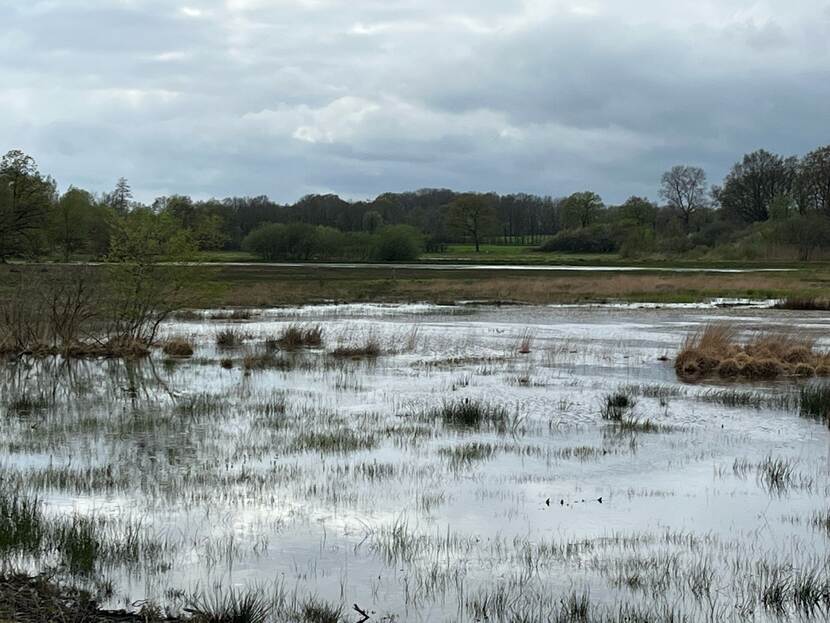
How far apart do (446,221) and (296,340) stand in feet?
408

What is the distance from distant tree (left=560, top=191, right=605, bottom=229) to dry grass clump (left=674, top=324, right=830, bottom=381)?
142873 millimetres

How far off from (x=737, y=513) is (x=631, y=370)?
13836 mm

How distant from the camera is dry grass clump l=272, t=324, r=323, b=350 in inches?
1186

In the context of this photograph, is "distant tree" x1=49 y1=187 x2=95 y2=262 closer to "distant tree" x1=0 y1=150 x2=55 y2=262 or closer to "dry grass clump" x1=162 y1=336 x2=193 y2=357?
"distant tree" x1=0 y1=150 x2=55 y2=262

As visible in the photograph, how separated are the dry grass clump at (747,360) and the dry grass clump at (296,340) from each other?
38.1 ft

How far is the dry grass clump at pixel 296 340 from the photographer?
30.1 metres

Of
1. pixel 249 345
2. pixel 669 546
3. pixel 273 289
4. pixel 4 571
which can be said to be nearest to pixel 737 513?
pixel 669 546

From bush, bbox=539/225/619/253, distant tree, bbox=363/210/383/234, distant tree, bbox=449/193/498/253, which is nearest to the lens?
bush, bbox=539/225/619/253

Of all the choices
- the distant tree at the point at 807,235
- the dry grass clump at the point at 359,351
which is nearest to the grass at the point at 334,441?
the dry grass clump at the point at 359,351

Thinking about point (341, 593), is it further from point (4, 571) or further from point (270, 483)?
point (270, 483)

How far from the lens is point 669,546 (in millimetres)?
10055

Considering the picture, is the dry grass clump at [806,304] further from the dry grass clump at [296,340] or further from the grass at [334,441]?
the grass at [334,441]

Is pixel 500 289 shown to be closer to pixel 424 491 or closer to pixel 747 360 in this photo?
pixel 747 360

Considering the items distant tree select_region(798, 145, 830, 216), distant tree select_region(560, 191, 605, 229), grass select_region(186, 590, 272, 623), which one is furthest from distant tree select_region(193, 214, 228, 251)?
distant tree select_region(560, 191, 605, 229)
